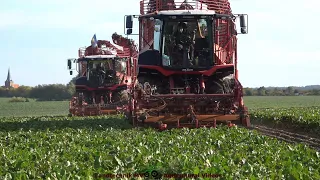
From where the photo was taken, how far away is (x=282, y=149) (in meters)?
8.67

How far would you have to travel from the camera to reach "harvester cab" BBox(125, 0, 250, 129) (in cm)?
1380

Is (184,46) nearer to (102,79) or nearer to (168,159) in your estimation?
(168,159)

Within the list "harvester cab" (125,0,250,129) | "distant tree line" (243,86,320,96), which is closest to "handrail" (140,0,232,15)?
"harvester cab" (125,0,250,129)

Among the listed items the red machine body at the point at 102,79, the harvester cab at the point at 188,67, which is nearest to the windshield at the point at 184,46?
the harvester cab at the point at 188,67

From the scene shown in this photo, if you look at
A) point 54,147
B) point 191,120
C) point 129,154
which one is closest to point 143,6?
point 191,120

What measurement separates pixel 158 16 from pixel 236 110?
3258 mm

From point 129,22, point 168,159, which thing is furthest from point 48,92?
point 168,159

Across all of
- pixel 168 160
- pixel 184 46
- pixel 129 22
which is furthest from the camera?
pixel 184 46

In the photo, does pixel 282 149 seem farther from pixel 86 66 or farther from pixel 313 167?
pixel 86 66

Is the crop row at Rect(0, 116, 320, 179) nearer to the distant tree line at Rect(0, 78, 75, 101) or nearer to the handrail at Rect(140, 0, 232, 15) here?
the handrail at Rect(140, 0, 232, 15)

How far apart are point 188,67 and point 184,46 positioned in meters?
0.57

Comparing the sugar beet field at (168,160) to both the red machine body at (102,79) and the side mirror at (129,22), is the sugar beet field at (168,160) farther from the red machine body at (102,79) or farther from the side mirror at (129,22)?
the red machine body at (102,79)

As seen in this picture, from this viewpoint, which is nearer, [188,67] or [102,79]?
[188,67]

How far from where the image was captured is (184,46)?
14.8m
